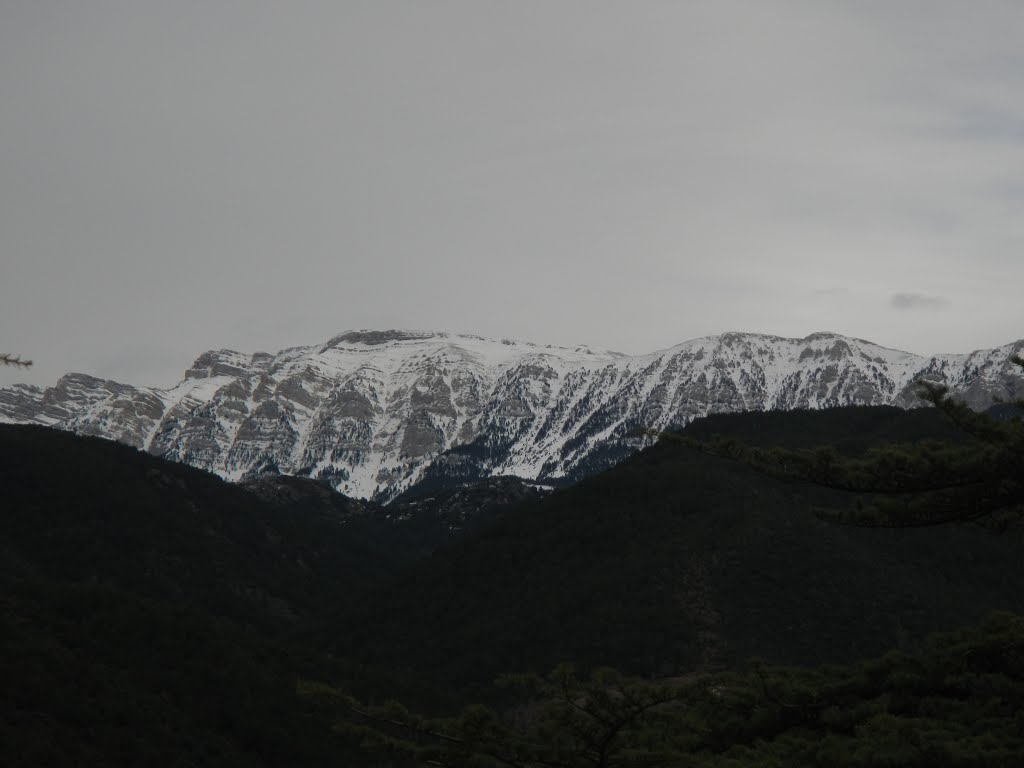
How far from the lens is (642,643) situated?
134m

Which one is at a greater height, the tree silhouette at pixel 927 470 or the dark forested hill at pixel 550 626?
the tree silhouette at pixel 927 470

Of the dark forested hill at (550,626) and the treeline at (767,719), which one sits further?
the dark forested hill at (550,626)

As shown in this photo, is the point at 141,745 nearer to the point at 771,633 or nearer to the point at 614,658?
the point at 614,658

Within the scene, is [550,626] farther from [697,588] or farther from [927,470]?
[927,470]

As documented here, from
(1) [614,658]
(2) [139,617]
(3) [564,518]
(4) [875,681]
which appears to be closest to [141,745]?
(2) [139,617]

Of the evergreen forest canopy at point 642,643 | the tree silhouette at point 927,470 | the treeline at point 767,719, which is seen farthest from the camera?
the tree silhouette at point 927,470

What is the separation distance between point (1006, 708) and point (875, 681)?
372 centimetres

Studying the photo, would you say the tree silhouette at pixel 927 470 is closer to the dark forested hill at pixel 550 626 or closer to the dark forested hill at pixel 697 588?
the dark forested hill at pixel 550 626

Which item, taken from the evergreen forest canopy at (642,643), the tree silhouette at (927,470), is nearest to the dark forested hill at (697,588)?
the evergreen forest canopy at (642,643)

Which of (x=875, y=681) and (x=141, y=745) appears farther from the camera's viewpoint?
(x=141, y=745)

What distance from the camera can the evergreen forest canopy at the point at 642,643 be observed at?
867 inches

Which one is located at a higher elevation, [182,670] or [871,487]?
[871,487]

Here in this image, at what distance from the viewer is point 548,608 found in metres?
160

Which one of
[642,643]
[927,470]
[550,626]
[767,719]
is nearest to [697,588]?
[642,643]
